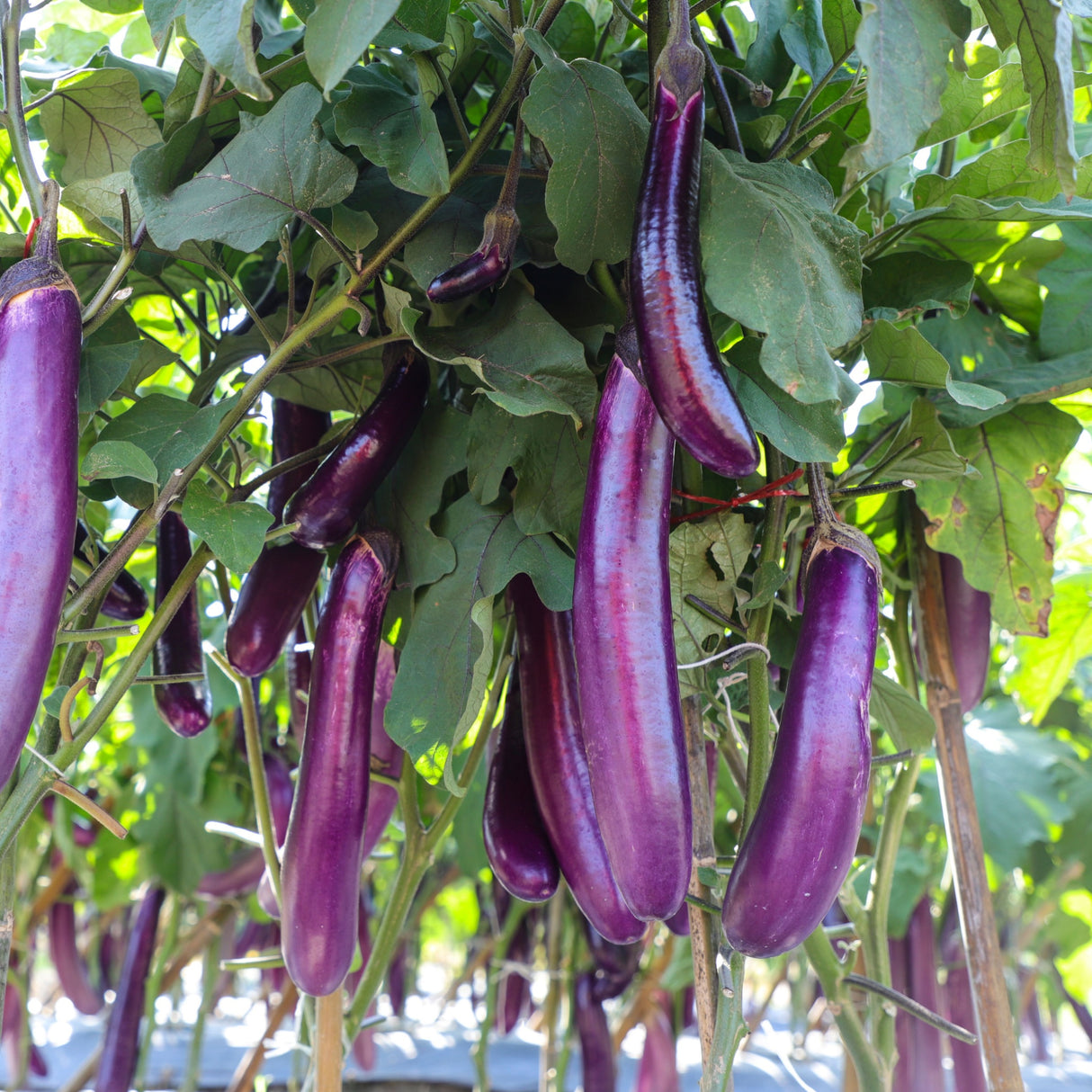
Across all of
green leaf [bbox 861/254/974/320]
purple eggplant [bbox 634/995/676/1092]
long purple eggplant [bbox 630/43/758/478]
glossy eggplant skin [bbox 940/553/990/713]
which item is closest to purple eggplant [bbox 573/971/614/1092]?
purple eggplant [bbox 634/995/676/1092]

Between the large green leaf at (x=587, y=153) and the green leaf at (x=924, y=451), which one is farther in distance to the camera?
the green leaf at (x=924, y=451)

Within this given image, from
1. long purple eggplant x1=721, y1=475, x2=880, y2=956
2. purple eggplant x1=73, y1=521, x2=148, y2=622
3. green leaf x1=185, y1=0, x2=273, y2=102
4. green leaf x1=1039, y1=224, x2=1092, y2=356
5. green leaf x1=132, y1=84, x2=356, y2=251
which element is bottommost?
long purple eggplant x1=721, y1=475, x2=880, y2=956

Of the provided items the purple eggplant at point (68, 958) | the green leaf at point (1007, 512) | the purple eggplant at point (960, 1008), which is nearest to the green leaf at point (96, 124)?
the green leaf at point (1007, 512)

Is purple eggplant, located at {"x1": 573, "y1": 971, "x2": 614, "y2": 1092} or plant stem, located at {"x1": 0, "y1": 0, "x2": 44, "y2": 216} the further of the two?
purple eggplant, located at {"x1": 573, "y1": 971, "x2": 614, "y2": 1092}

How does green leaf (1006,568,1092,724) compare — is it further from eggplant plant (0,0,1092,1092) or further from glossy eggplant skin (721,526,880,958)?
glossy eggplant skin (721,526,880,958)

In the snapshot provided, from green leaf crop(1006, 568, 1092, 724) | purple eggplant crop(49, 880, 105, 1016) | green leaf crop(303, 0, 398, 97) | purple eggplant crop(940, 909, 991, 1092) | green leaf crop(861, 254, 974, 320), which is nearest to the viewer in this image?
Answer: green leaf crop(303, 0, 398, 97)

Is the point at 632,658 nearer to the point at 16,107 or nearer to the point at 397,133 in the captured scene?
the point at 397,133

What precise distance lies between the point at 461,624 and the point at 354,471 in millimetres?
93

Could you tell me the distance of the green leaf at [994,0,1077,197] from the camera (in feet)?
1.25

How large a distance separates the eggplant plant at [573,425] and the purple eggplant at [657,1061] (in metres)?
1.01

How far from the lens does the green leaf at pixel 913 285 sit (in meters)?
0.54

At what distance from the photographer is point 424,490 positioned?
0.56 m

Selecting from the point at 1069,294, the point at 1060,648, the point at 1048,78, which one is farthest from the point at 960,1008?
the point at 1048,78

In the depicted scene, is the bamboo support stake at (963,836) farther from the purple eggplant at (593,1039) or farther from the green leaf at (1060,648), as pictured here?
the purple eggplant at (593,1039)
